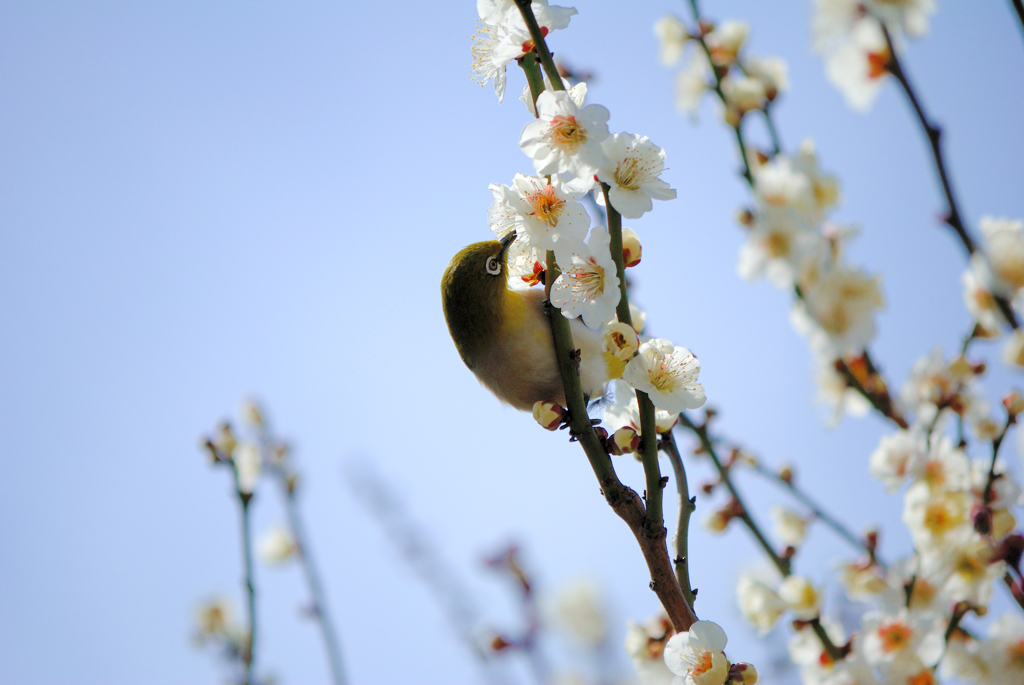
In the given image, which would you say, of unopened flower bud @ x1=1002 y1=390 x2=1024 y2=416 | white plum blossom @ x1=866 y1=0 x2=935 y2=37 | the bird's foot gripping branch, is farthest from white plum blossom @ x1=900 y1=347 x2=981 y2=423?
the bird's foot gripping branch

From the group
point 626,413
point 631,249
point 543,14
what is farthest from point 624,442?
point 543,14

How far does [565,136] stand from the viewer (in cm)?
141

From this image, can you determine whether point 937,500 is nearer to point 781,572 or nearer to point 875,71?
point 781,572

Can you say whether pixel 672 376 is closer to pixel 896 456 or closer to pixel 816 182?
pixel 896 456

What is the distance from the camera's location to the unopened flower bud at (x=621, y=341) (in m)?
1.39

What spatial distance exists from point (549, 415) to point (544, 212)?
47 cm

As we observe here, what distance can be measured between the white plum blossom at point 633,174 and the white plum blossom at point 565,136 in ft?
0.14

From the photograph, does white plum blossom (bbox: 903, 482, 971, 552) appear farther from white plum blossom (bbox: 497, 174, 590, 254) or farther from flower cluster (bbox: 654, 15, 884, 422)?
white plum blossom (bbox: 497, 174, 590, 254)

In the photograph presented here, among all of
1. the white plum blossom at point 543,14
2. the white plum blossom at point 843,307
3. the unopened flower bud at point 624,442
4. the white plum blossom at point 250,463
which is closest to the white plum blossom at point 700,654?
the unopened flower bud at point 624,442

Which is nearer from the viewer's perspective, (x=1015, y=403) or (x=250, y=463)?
(x=1015, y=403)

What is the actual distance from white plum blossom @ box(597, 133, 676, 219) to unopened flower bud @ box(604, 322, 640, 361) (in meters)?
0.24

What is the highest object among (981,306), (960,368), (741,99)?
(741,99)

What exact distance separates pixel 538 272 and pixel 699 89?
1.85 meters

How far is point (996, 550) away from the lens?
1973 millimetres
